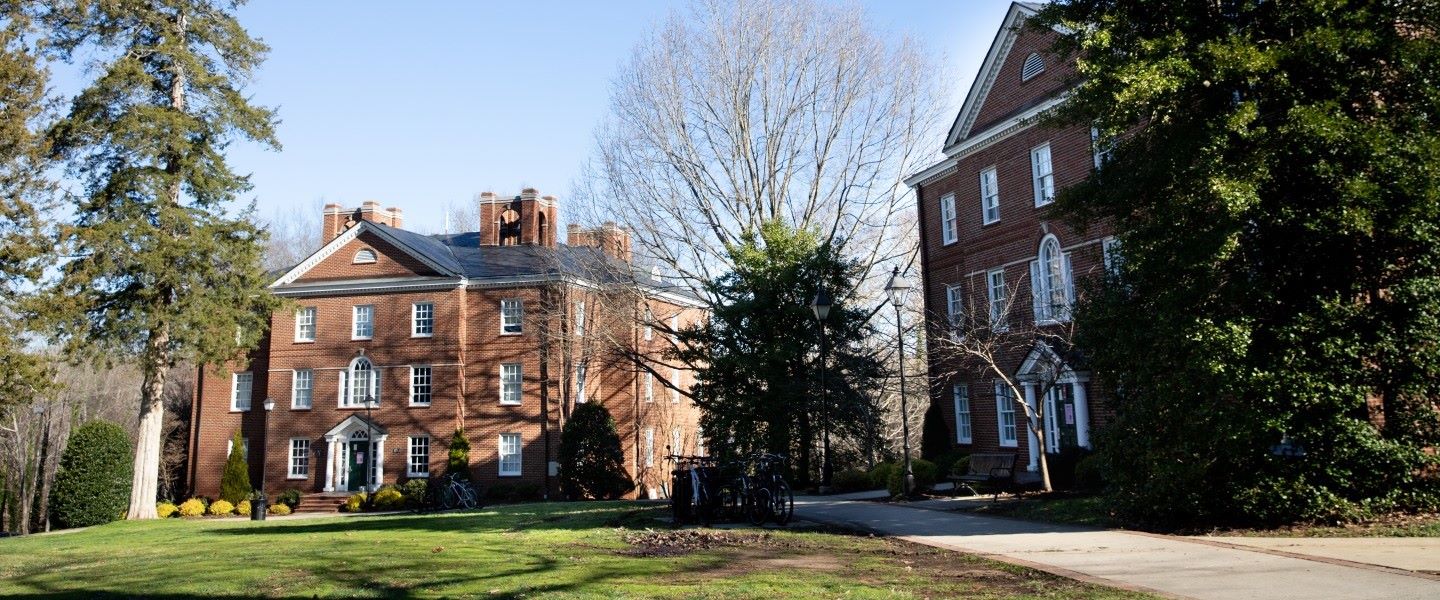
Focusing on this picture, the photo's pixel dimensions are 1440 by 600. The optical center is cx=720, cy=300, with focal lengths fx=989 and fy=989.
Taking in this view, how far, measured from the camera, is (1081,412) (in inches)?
886

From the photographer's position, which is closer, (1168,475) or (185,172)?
(1168,475)

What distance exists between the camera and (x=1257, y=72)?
12398 mm

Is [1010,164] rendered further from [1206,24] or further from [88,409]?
[88,409]

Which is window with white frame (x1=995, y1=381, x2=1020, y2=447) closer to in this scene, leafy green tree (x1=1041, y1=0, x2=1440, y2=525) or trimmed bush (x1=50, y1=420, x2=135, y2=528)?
leafy green tree (x1=1041, y1=0, x2=1440, y2=525)

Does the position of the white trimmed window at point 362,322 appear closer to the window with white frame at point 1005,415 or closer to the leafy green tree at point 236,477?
the leafy green tree at point 236,477

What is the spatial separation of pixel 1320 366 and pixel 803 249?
1347cm

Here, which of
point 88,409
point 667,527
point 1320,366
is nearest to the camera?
point 1320,366

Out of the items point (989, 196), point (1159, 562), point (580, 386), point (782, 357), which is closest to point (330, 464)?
point (580, 386)

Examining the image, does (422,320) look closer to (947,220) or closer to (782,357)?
(782,357)

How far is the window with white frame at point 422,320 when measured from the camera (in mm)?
37719

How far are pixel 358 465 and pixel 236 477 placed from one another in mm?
4618

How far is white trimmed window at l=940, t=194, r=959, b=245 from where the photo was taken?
27.7 m

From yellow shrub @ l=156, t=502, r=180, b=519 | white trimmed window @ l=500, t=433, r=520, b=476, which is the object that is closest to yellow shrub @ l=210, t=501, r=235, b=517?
yellow shrub @ l=156, t=502, r=180, b=519

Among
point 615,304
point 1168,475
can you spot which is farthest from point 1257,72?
point 615,304
